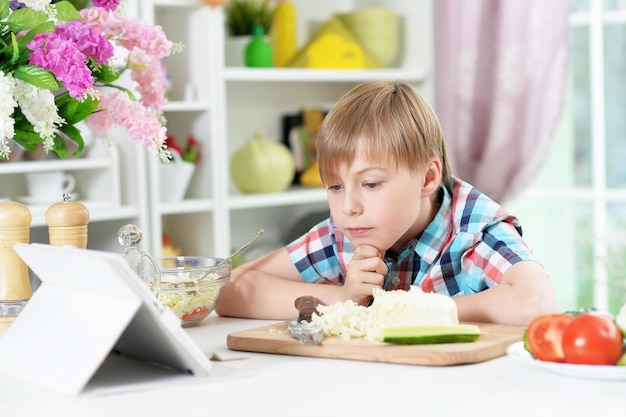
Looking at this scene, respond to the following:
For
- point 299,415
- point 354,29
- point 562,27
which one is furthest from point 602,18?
point 299,415

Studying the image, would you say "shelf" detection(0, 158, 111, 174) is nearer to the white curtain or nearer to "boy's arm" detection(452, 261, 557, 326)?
the white curtain

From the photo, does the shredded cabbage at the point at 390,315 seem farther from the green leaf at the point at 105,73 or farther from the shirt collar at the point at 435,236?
the green leaf at the point at 105,73

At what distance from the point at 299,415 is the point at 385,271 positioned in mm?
616

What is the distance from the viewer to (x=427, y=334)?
1250mm

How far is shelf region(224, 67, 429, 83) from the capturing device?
142 inches

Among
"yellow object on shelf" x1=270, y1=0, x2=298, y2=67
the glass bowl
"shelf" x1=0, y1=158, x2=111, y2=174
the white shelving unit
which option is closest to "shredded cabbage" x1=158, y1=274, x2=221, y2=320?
the glass bowl

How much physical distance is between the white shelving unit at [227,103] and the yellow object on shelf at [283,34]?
13cm

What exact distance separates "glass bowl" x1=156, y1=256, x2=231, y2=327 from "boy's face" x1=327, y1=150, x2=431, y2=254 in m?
0.23

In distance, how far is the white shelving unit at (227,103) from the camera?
351cm

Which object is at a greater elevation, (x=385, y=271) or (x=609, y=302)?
(x=385, y=271)

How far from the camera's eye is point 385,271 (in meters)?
1.61

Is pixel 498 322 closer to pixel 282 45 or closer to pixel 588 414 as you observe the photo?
pixel 588 414

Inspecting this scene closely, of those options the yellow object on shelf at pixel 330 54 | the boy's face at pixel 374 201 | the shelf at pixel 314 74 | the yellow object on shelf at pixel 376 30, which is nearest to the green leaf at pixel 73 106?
the boy's face at pixel 374 201

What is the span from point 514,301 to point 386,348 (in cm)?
30
